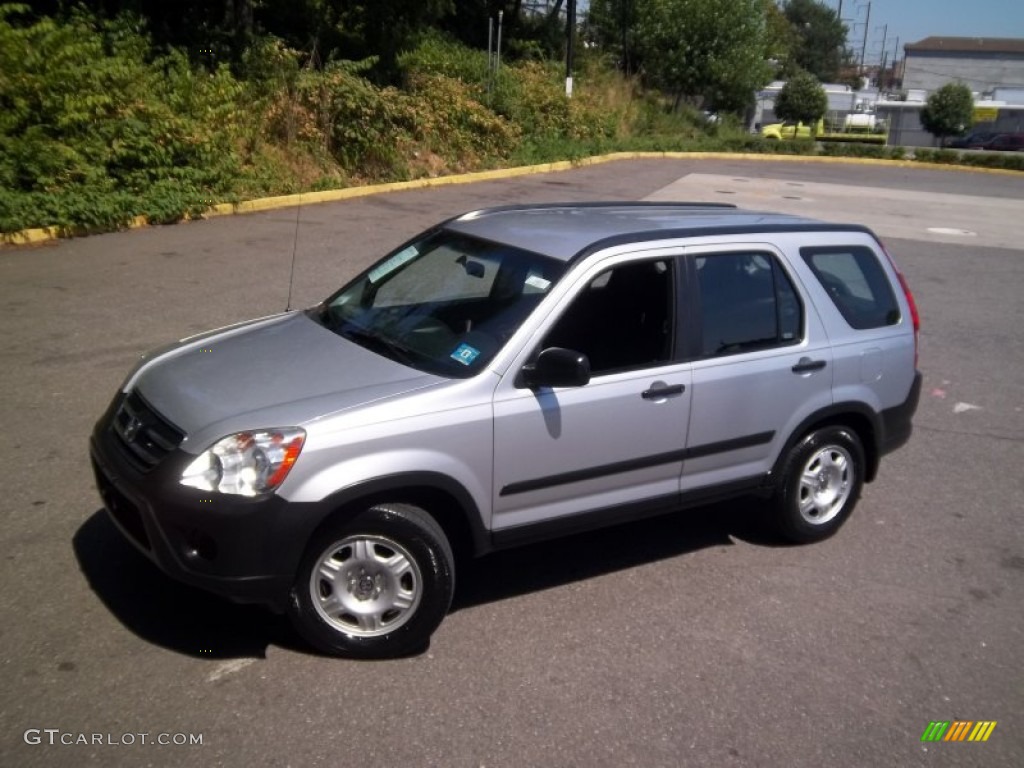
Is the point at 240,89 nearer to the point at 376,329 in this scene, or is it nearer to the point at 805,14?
the point at 376,329

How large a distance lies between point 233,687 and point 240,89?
1383 centimetres

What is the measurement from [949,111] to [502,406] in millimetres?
48478

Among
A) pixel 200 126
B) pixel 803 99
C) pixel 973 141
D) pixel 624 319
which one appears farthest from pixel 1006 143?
pixel 624 319

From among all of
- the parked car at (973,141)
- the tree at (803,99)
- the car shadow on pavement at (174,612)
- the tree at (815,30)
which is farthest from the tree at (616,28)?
the tree at (815,30)

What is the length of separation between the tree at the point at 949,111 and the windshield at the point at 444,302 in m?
47.5

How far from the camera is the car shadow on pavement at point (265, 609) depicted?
13.3ft

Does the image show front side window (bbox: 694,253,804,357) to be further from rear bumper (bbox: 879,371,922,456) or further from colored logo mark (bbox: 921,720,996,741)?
colored logo mark (bbox: 921,720,996,741)

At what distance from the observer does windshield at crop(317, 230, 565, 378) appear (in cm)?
430

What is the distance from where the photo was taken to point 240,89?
15875 millimetres

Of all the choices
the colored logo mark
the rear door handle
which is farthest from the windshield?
the colored logo mark

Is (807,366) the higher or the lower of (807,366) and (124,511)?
the higher

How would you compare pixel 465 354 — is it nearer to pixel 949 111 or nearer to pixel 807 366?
pixel 807 366

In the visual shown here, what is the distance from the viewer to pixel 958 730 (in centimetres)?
380

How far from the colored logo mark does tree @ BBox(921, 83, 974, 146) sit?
158ft
